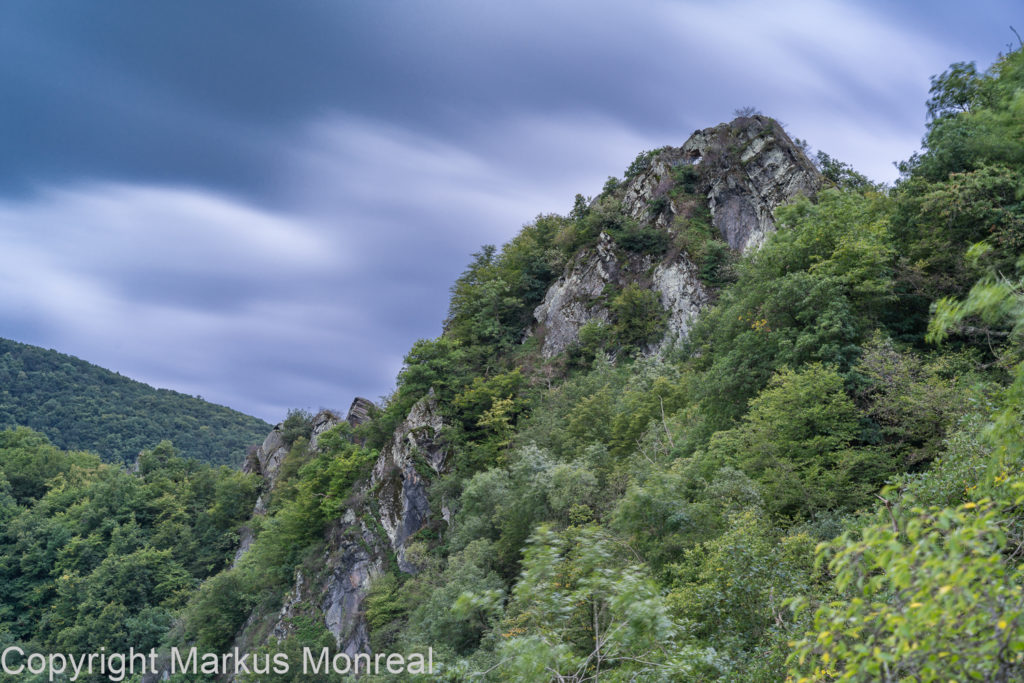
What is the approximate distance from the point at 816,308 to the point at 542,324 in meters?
23.3

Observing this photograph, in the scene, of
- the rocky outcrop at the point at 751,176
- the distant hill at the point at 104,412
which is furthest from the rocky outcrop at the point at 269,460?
the distant hill at the point at 104,412

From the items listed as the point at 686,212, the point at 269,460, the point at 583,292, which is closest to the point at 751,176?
the point at 686,212

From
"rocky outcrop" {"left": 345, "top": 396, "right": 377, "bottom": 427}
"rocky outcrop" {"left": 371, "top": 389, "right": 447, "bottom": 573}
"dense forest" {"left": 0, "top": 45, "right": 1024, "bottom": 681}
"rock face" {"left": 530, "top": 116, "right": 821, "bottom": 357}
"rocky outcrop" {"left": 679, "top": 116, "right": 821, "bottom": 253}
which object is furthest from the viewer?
"rocky outcrop" {"left": 345, "top": 396, "right": 377, "bottom": 427}

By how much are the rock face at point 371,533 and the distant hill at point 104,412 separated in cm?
6561

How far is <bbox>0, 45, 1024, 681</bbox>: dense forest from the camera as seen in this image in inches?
153

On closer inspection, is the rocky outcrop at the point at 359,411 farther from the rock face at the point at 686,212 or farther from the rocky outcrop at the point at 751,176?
the rocky outcrop at the point at 751,176

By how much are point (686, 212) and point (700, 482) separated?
87.7ft

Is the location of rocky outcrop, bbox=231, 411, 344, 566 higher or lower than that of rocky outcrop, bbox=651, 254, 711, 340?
lower

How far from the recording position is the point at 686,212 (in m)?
36.2

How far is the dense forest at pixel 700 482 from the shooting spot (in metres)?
3.89

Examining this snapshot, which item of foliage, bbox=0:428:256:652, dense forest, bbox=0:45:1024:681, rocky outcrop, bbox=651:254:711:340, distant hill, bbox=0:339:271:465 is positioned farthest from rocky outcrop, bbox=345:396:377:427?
distant hill, bbox=0:339:271:465

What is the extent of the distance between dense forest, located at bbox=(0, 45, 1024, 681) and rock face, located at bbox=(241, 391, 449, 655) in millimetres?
289

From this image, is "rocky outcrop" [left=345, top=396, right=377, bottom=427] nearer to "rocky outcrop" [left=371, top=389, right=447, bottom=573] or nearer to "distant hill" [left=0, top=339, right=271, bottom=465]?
"rocky outcrop" [left=371, top=389, right=447, bottom=573]

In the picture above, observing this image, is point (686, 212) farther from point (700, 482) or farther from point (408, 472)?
point (700, 482)
